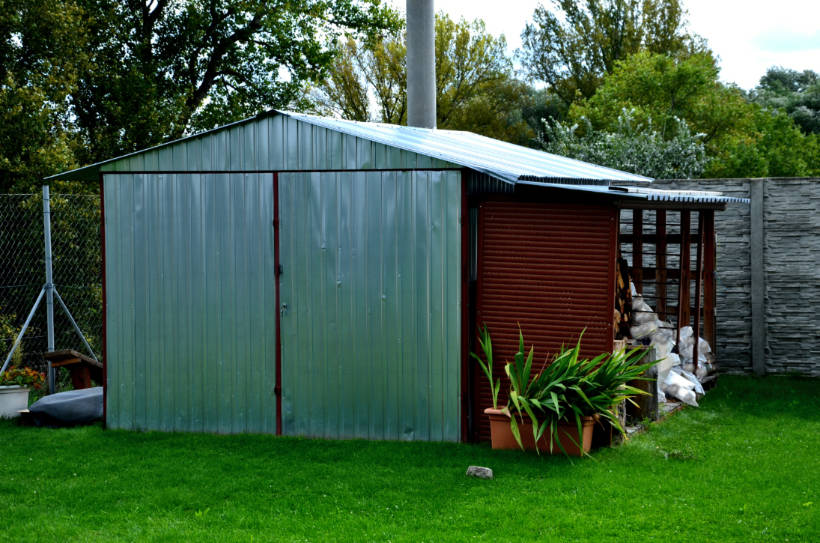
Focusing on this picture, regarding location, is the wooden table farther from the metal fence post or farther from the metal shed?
the metal shed

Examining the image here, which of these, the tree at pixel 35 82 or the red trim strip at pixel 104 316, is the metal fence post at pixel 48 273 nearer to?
the red trim strip at pixel 104 316

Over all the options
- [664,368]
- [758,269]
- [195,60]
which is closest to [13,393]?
[664,368]

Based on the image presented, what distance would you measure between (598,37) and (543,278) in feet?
134

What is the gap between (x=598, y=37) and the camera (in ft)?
Result: 149

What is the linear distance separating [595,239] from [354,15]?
14160mm

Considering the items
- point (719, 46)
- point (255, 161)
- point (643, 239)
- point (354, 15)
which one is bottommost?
point (643, 239)

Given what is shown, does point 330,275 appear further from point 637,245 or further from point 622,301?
point 637,245

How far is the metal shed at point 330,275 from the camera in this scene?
7023 millimetres

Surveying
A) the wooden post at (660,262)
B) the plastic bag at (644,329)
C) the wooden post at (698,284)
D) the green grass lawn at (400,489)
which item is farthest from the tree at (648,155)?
the green grass lawn at (400,489)

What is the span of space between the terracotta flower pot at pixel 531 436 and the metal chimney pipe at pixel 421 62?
4.26m

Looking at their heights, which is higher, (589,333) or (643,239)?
(643,239)

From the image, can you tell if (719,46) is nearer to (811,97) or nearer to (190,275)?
(811,97)

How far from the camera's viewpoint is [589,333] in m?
6.98

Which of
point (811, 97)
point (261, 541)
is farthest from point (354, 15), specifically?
point (811, 97)
